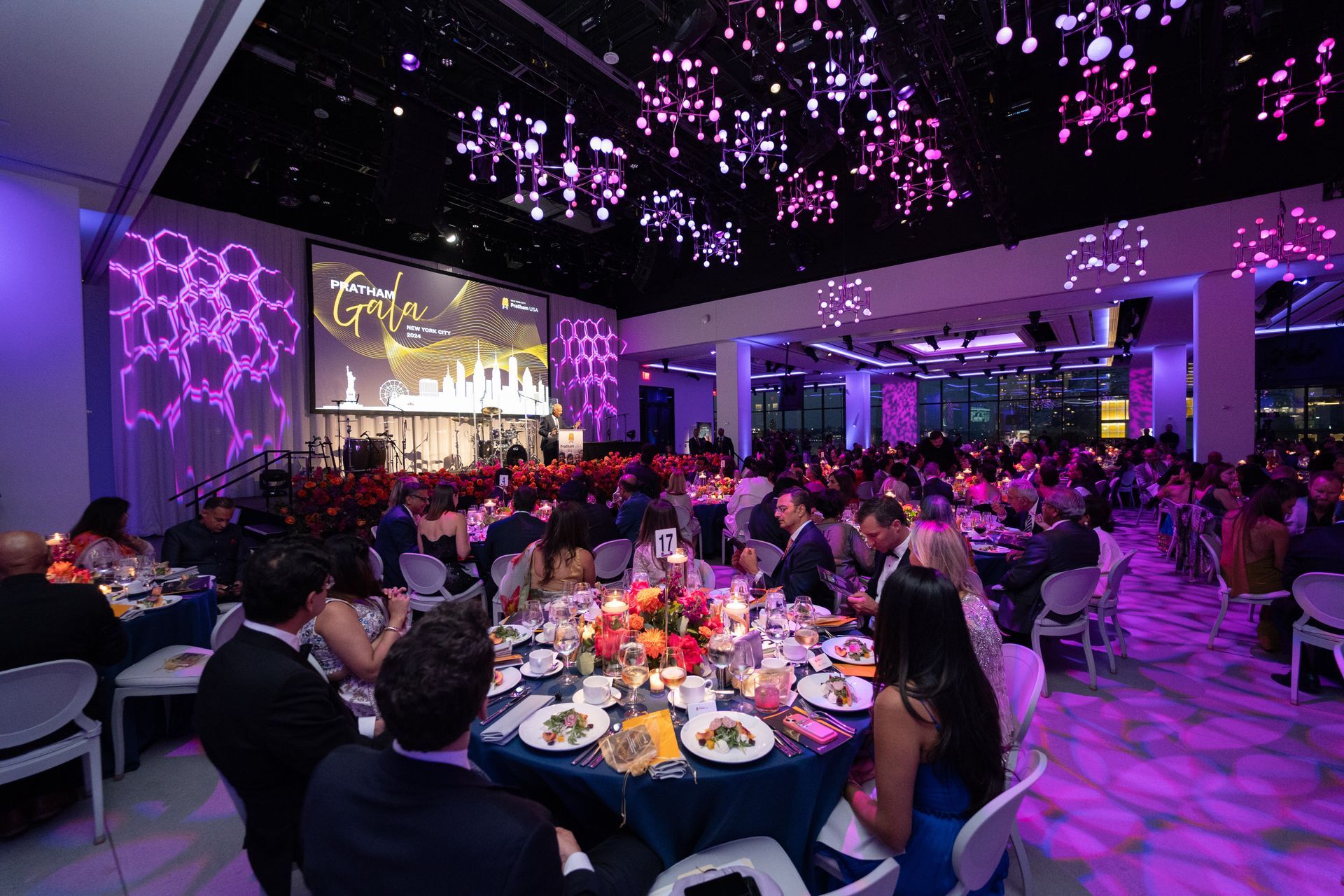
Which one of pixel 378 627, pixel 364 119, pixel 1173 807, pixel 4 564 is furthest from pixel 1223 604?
pixel 364 119

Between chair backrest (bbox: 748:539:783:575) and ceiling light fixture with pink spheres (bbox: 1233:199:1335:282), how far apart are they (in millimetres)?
7080

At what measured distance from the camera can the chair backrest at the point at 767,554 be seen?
4688 mm

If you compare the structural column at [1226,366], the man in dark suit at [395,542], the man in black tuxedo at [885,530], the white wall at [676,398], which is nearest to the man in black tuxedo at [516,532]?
the man in dark suit at [395,542]

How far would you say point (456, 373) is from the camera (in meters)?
13.0

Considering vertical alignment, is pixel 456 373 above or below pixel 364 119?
below

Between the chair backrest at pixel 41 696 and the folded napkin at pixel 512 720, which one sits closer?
the folded napkin at pixel 512 720

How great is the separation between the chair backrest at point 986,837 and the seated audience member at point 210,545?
5.22m

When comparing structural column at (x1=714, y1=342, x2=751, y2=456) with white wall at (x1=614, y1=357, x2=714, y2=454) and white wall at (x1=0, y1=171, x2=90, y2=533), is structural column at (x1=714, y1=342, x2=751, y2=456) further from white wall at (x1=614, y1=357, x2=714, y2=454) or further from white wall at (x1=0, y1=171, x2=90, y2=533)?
white wall at (x1=0, y1=171, x2=90, y2=533)

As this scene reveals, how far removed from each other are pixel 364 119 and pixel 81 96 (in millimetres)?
5957

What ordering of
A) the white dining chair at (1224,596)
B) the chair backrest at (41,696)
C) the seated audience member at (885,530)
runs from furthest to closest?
the white dining chair at (1224,596)
the seated audience member at (885,530)
the chair backrest at (41,696)

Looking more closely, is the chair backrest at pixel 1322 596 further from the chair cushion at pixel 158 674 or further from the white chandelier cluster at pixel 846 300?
the white chandelier cluster at pixel 846 300

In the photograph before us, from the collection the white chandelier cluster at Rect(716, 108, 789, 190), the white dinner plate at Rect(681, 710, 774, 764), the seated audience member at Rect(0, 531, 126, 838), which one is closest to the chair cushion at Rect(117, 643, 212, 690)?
the seated audience member at Rect(0, 531, 126, 838)

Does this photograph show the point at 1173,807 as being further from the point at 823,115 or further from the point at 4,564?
the point at 823,115

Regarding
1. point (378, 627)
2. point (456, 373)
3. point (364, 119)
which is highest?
point (364, 119)
